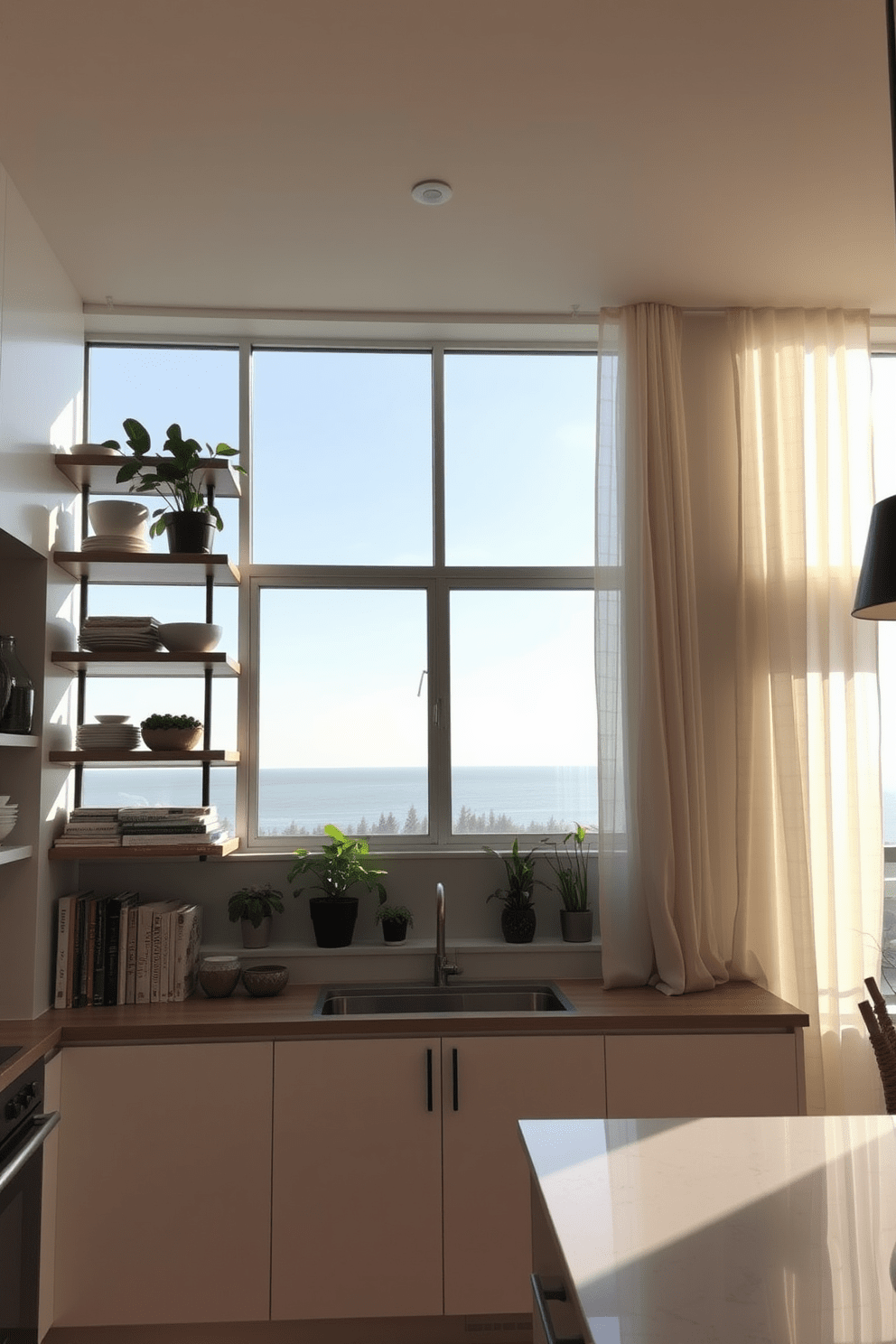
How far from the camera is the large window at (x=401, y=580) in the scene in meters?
3.63

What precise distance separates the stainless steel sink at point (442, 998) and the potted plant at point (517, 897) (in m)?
0.17

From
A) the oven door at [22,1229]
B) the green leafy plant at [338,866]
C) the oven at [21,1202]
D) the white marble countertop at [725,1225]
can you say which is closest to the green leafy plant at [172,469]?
the green leafy plant at [338,866]

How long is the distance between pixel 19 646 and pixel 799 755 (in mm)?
2378

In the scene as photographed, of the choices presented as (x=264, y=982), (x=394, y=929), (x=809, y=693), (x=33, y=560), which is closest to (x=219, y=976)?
(x=264, y=982)

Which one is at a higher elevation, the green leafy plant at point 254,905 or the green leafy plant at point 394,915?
the green leafy plant at point 254,905

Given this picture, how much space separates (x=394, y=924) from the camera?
134 inches

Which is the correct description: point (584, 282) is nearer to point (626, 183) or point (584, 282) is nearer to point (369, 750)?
point (626, 183)

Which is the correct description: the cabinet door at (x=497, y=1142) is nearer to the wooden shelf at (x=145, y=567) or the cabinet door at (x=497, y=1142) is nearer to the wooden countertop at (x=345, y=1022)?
the wooden countertop at (x=345, y=1022)

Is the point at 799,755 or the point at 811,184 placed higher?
the point at 811,184

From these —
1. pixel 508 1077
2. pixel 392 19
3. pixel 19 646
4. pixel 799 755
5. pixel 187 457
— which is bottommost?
pixel 508 1077

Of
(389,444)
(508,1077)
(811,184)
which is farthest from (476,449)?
(508,1077)

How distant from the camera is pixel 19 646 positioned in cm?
303

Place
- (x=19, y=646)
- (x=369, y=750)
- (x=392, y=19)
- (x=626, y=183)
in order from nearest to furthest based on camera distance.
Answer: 1. (x=392, y=19)
2. (x=626, y=183)
3. (x=19, y=646)
4. (x=369, y=750)

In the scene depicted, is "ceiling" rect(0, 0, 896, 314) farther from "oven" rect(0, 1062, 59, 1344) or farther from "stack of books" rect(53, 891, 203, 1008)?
"oven" rect(0, 1062, 59, 1344)
